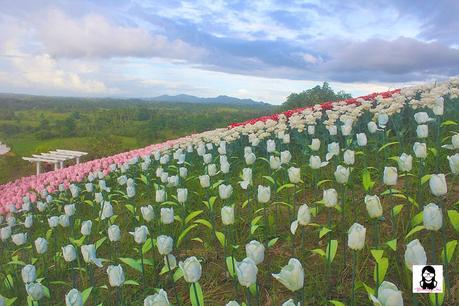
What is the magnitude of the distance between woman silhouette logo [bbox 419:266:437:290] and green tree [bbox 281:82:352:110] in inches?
792

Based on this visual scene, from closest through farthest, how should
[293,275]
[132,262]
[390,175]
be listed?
[293,275] < [390,175] < [132,262]

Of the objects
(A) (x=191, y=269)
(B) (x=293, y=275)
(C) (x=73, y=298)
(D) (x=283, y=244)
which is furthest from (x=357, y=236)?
(D) (x=283, y=244)

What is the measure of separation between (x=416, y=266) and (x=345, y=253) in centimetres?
137

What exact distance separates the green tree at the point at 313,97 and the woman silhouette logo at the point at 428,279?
20.1m

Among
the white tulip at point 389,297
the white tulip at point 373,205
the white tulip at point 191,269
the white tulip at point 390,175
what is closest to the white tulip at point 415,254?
the white tulip at point 389,297

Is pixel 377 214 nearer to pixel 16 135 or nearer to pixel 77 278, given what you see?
pixel 77 278

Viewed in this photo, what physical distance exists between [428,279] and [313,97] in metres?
20.7

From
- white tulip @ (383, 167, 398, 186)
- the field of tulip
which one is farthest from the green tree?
white tulip @ (383, 167, 398, 186)

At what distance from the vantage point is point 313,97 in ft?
74.4

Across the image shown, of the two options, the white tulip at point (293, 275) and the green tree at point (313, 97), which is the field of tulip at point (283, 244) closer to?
the white tulip at point (293, 275)

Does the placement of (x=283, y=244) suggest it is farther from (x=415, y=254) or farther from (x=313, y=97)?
(x=313, y=97)

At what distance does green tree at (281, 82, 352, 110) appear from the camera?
22453 mm

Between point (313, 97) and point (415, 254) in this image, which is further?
point (313, 97)

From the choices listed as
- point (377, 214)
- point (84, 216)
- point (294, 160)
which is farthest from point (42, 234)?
point (377, 214)
